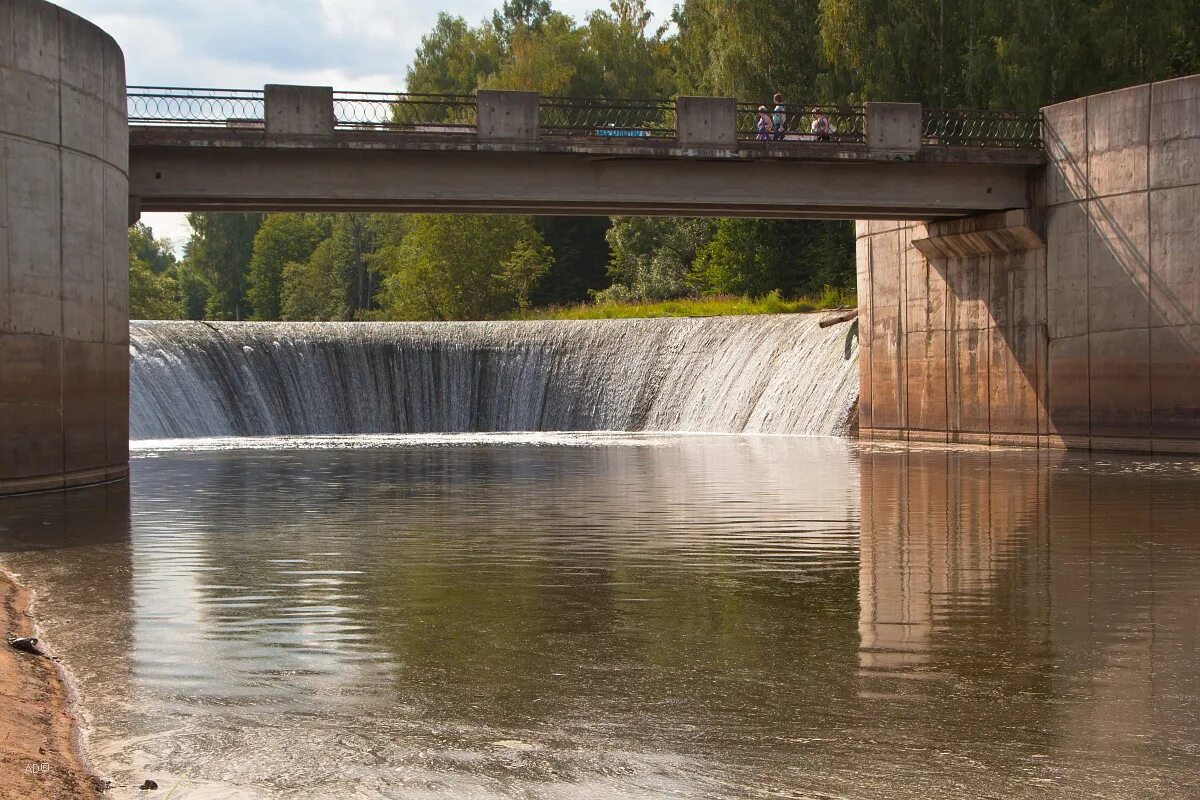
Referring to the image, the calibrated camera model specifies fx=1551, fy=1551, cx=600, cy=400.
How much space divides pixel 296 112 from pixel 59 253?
8603mm

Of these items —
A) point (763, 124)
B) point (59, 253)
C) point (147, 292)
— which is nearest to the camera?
point (59, 253)

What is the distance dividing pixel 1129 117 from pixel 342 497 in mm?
18540

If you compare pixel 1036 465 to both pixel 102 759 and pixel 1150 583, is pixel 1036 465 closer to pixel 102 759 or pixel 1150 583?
pixel 1150 583

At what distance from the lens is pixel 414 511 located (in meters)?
20.7

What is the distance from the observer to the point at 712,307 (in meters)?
59.8

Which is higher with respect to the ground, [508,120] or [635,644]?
[508,120]

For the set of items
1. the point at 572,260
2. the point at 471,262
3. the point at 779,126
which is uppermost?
the point at 572,260

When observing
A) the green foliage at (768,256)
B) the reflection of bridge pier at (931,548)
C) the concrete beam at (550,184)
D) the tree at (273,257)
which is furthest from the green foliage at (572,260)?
the reflection of bridge pier at (931,548)

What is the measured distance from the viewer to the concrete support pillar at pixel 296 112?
31141mm

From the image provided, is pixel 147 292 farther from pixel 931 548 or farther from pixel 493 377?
pixel 931 548

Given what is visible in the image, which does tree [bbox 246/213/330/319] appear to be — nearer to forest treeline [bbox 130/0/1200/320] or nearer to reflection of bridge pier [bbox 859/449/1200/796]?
forest treeline [bbox 130/0/1200/320]

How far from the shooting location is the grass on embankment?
5482 centimetres

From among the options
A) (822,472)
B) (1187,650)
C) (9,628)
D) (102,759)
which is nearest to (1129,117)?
(822,472)

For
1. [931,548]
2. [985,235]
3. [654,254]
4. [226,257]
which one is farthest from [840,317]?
[226,257]
